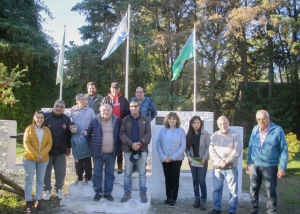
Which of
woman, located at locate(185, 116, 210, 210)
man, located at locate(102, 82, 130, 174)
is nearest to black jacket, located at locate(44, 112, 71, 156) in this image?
man, located at locate(102, 82, 130, 174)

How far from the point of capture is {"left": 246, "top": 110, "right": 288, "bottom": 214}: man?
13.7 ft

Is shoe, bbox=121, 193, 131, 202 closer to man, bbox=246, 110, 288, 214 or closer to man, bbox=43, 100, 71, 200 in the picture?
man, bbox=43, 100, 71, 200

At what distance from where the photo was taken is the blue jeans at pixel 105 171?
474 centimetres

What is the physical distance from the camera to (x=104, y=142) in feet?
15.4

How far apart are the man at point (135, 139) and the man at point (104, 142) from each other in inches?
6.1

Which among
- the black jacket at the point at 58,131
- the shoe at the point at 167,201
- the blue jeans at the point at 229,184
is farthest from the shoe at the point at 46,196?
the blue jeans at the point at 229,184

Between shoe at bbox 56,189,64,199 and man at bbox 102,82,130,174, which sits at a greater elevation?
man at bbox 102,82,130,174

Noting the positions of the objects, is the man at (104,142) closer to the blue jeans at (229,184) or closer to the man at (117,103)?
the man at (117,103)

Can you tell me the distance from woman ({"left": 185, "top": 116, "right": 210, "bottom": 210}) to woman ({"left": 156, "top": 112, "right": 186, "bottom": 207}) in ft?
0.55

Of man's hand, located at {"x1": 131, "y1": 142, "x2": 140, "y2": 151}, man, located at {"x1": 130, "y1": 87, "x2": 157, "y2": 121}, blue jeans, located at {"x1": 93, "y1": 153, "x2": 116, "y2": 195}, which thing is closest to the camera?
man's hand, located at {"x1": 131, "y1": 142, "x2": 140, "y2": 151}

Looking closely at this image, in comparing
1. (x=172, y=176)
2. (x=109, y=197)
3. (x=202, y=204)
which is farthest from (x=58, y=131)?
(x=202, y=204)

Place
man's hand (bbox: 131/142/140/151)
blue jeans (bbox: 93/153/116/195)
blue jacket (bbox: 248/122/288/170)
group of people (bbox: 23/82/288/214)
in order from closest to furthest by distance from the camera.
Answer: blue jacket (bbox: 248/122/288/170) → group of people (bbox: 23/82/288/214) → man's hand (bbox: 131/142/140/151) → blue jeans (bbox: 93/153/116/195)

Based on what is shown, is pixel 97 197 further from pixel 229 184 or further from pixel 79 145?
pixel 229 184

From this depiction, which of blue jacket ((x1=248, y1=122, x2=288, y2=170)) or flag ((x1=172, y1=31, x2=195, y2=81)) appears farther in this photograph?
flag ((x1=172, y1=31, x2=195, y2=81))
